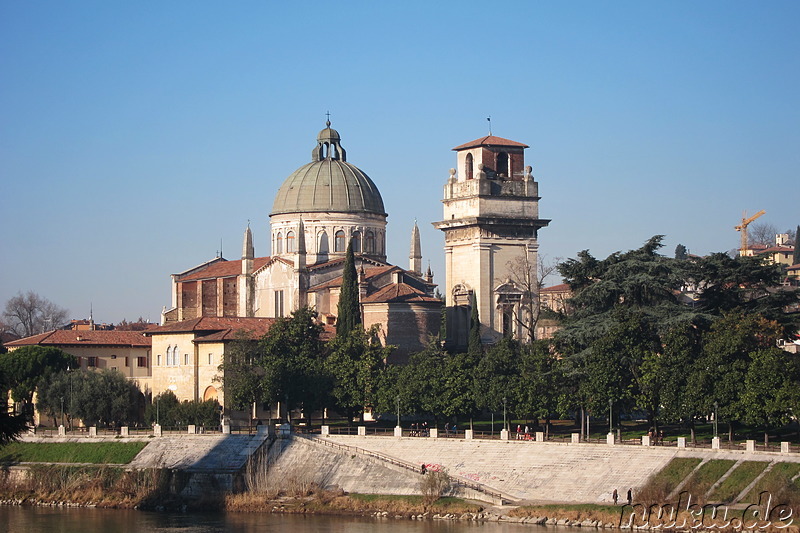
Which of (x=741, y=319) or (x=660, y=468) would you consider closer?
(x=660, y=468)

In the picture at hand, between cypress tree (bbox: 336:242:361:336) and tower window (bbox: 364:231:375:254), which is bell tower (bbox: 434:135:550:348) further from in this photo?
tower window (bbox: 364:231:375:254)

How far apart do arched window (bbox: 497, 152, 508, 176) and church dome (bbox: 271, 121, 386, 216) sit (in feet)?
55.1

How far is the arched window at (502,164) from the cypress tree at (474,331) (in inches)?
263

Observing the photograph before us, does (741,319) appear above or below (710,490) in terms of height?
above

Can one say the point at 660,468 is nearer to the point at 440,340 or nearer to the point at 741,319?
the point at 741,319

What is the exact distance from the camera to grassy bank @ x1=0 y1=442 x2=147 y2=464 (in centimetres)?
7012

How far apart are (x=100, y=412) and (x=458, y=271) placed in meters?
19.5

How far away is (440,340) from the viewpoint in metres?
82.6

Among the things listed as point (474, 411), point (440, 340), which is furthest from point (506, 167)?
point (474, 411)

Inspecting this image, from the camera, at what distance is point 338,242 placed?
98.2 m

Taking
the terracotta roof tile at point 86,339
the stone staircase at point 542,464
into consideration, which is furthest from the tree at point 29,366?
the stone staircase at point 542,464

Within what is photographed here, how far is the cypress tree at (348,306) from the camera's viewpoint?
80.4m

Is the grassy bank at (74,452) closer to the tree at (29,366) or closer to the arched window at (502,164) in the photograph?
the tree at (29,366)

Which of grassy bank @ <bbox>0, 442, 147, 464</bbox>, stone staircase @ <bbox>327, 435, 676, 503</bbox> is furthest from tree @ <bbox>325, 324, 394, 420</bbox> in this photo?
grassy bank @ <bbox>0, 442, 147, 464</bbox>
